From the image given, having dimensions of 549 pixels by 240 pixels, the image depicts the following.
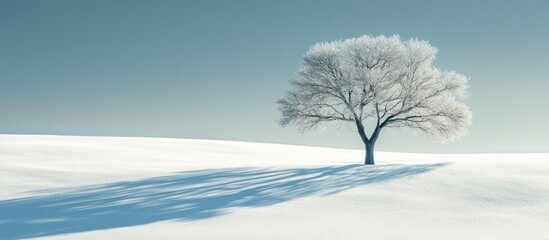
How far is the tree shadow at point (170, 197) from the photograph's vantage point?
529 inches

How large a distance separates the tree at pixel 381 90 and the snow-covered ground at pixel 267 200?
3.89 meters

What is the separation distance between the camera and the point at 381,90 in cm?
2611

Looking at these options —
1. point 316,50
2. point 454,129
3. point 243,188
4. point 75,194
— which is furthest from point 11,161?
point 454,129

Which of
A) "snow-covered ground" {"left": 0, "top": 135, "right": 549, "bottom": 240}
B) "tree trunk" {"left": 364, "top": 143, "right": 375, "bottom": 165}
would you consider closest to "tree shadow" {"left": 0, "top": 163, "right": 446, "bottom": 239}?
"snow-covered ground" {"left": 0, "top": 135, "right": 549, "bottom": 240}

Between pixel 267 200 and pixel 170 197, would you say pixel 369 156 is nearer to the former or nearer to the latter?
pixel 267 200

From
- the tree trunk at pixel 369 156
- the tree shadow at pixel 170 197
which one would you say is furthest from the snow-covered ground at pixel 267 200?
the tree trunk at pixel 369 156

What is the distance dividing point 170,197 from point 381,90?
1456 centimetres

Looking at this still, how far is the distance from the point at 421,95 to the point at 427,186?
30.1ft

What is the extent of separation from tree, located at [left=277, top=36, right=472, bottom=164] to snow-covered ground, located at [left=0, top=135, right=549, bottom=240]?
3891mm

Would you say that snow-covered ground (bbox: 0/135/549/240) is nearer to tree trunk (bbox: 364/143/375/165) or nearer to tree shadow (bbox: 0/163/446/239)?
tree shadow (bbox: 0/163/446/239)

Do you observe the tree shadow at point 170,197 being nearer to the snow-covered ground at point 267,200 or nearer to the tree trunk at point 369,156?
the snow-covered ground at point 267,200

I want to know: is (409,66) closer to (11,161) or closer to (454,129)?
(454,129)

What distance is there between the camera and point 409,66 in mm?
27047

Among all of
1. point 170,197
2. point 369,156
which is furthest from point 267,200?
point 369,156
